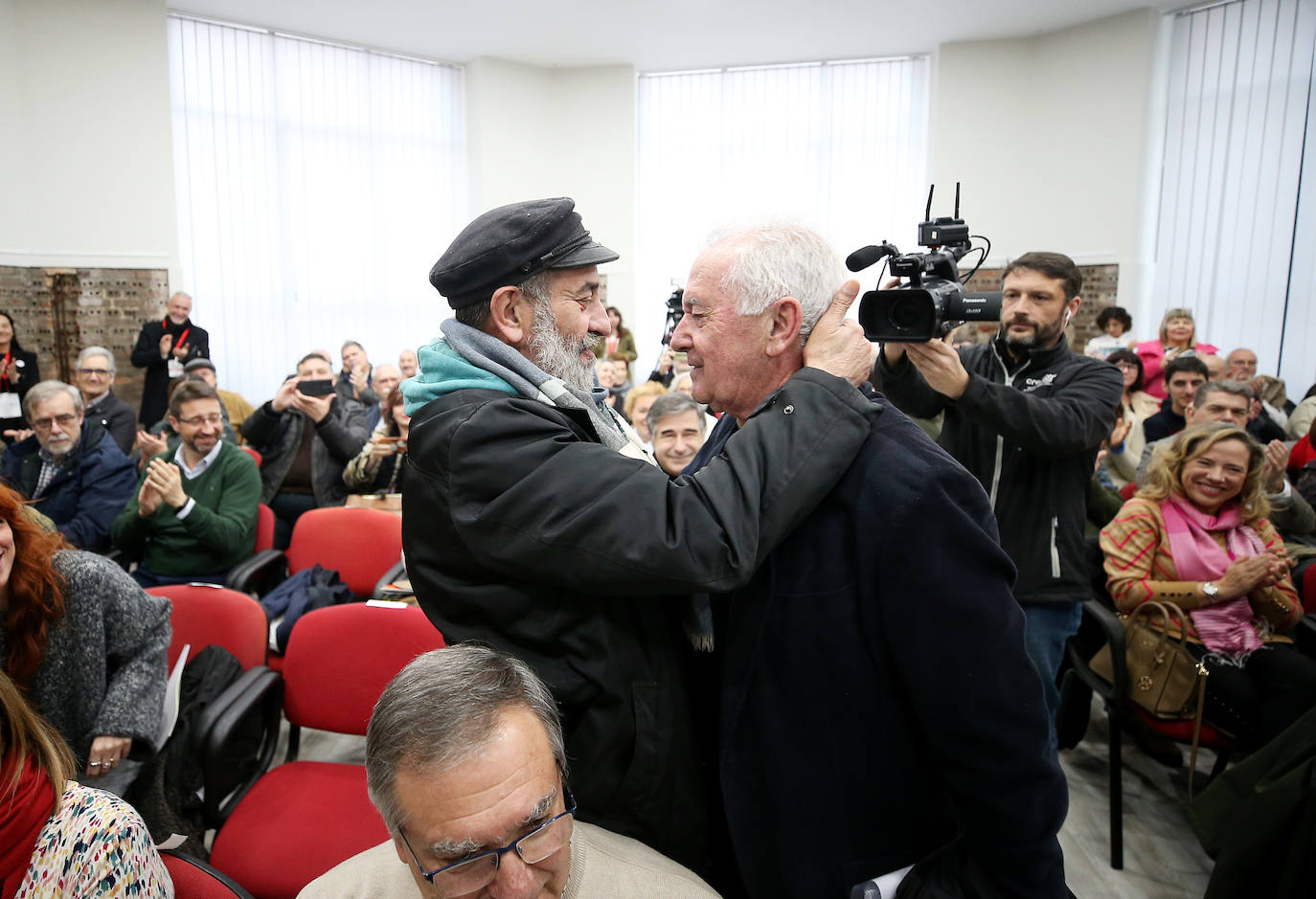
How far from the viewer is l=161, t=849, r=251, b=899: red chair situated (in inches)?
52.0

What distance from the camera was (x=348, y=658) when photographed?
88.1 inches

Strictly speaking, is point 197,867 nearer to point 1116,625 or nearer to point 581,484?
point 581,484

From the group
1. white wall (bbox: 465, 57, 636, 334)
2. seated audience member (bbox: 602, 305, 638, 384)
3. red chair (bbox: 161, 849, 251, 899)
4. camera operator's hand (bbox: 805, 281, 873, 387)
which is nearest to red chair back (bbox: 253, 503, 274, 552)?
red chair (bbox: 161, 849, 251, 899)

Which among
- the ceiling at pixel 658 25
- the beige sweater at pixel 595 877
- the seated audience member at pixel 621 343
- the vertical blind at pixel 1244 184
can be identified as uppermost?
the ceiling at pixel 658 25

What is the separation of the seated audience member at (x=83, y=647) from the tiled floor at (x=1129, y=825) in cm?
107

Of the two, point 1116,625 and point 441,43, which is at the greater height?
point 441,43

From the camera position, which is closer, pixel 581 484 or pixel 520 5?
pixel 581 484

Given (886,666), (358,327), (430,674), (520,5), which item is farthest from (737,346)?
(358,327)

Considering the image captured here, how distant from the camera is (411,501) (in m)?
1.10

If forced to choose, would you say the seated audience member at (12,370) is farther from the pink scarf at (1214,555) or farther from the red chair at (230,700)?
the pink scarf at (1214,555)

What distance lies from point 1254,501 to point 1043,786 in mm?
2229

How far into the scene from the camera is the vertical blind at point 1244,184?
755cm

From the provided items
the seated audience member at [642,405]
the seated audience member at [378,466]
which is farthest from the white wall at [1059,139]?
the seated audience member at [378,466]

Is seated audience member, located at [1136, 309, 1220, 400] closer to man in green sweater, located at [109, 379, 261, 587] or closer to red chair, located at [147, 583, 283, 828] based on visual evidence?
man in green sweater, located at [109, 379, 261, 587]
